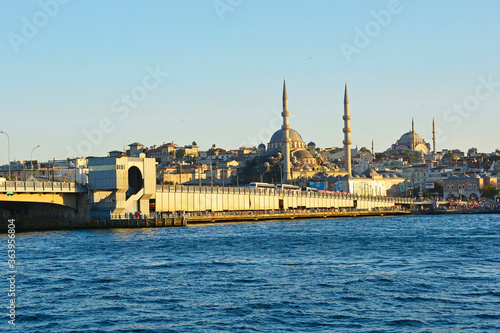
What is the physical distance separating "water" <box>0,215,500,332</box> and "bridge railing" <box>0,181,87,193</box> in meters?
7.54

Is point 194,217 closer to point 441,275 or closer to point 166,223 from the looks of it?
point 166,223

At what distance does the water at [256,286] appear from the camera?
75.3 ft

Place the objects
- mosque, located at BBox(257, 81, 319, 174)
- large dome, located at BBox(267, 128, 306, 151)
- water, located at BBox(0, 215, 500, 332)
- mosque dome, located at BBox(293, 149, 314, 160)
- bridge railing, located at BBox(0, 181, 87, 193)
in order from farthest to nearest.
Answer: large dome, located at BBox(267, 128, 306, 151) → mosque dome, located at BBox(293, 149, 314, 160) → mosque, located at BBox(257, 81, 319, 174) → bridge railing, located at BBox(0, 181, 87, 193) → water, located at BBox(0, 215, 500, 332)

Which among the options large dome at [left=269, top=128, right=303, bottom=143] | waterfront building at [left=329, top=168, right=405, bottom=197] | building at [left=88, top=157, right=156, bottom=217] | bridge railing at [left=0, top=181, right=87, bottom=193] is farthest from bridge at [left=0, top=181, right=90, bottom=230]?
large dome at [left=269, top=128, right=303, bottom=143]

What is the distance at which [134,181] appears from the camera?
213 ft

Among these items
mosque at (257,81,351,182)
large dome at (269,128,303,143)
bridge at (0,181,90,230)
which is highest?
large dome at (269,128,303,143)

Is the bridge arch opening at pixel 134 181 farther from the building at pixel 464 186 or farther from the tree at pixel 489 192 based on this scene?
the building at pixel 464 186

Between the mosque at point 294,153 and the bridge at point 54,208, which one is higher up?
the mosque at point 294,153

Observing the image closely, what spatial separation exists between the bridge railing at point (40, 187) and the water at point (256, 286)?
24.7ft

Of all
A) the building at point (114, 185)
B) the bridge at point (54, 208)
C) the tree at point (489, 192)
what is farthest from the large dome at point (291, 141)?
the bridge at point (54, 208)

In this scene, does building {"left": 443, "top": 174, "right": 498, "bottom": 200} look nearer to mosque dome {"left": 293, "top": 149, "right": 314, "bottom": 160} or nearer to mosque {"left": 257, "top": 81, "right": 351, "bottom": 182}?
mosque {"left": 257, "top": 81, "right": 351, "bottom": 182}

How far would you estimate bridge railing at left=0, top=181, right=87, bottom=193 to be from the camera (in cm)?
5448

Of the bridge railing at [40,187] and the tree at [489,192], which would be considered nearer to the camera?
the bridge railing at [40,187]

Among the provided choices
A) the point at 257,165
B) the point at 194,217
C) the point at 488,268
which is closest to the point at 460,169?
the point at 257,165
